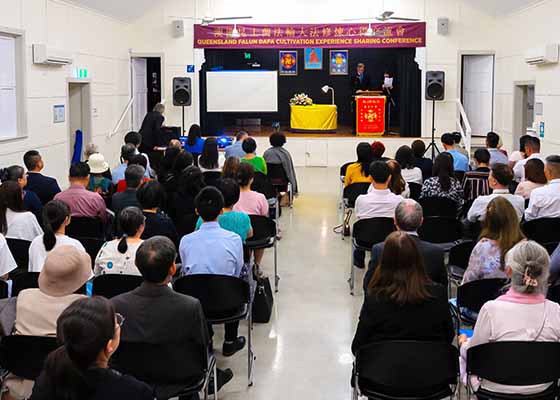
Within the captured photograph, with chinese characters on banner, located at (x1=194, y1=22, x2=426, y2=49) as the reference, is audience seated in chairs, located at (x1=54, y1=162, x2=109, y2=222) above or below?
below

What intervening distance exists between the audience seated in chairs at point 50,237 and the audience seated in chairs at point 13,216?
0.75 m

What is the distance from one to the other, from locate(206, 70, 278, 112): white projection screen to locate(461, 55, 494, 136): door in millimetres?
4275

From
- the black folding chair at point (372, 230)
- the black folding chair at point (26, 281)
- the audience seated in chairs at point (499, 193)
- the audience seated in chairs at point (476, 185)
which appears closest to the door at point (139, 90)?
the audience seated in chairs at point (476, 185)

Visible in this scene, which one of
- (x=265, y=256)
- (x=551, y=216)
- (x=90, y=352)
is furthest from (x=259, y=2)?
(x=90, y=352)

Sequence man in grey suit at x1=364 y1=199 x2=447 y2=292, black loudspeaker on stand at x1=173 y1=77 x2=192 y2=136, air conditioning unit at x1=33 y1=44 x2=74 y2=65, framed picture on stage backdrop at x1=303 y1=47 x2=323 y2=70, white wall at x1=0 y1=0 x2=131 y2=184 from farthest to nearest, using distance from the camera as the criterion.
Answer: framed picture on stage backdrop at x1=303 y1=47 x2=323 y2=70, black loudspeaker on stand at x1=173 y1=77 x2=192 y2=136, air conditioning unit at x1=33 y1=44 x2=74 y2=65, white wall at x1=0 y1=0 x2=131 y2=184, man in grey suit at x1=364 y1=199 x2=447 y2=292

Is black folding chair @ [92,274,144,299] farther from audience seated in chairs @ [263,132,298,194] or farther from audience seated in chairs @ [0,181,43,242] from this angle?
audience seated in chairs @ [263,132,298,194]

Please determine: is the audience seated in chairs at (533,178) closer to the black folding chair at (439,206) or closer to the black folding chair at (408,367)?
the black folding chair at (439,206)

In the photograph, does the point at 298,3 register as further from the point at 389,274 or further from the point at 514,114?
the point at 389,274

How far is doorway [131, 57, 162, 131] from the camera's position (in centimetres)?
1537

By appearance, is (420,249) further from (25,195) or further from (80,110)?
(80,110)

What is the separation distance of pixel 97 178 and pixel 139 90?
882cm

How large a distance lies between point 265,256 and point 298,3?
338 inches

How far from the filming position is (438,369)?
308cm

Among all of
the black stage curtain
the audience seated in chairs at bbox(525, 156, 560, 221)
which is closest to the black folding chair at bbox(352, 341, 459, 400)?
the audience seated in chairs at bbox(525, 156, 560, 221)
